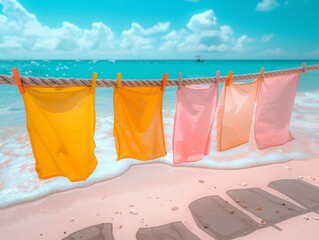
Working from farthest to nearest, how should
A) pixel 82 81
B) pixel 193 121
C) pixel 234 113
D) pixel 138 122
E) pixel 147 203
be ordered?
pixel 147 203 < pixel 234 113 < pixel 193 121 < pixel 138 122 < pixel 82 81

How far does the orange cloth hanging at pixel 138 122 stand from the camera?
2744 millimetres

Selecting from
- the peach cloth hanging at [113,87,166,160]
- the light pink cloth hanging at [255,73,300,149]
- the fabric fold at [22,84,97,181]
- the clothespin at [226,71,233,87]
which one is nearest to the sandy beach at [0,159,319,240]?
the light pink cloth hanging at [255,73,300,149]

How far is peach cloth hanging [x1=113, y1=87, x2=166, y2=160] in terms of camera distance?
9.00ft

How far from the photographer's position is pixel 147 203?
13.5 ft

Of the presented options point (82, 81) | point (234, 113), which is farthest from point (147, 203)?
point (82, 81)

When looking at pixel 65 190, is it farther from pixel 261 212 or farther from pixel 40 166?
pixel 261 212

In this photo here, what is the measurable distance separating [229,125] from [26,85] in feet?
8.56

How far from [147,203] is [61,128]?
2.25 metres

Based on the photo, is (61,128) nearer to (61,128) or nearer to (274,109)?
(61,128)

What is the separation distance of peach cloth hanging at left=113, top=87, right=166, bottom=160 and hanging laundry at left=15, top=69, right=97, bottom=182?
0.33m

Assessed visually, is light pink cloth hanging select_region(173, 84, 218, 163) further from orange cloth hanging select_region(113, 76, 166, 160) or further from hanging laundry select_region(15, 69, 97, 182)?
hanging laundry select_region(15, 69, 97, 182)

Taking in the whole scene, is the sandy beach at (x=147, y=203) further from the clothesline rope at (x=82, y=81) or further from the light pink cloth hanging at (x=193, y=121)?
the clothesline rope at (x=82, y=81)

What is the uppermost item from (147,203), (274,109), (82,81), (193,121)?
(82,81)

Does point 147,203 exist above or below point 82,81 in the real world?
below
